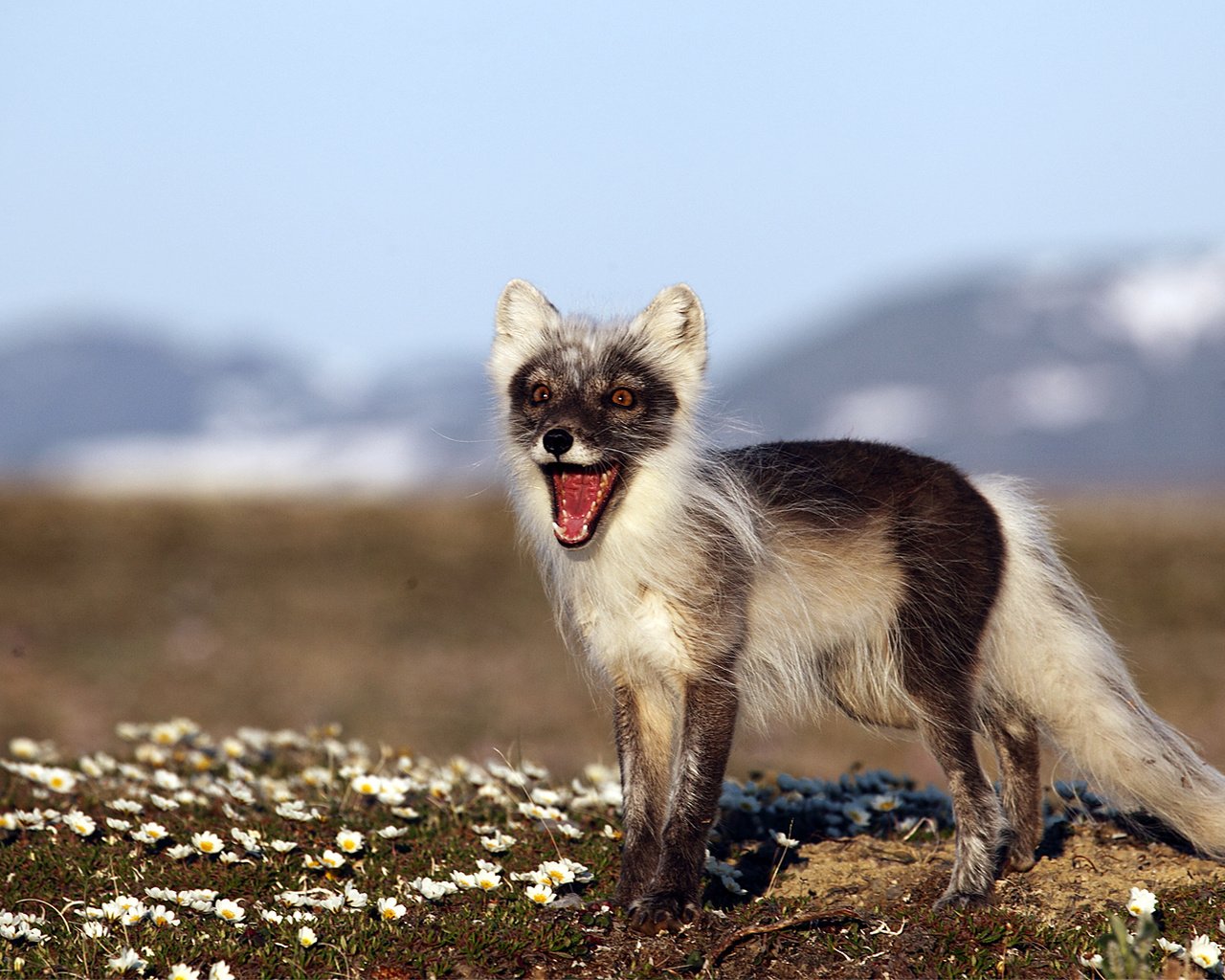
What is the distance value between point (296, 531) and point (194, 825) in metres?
23.9

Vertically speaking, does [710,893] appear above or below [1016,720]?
below

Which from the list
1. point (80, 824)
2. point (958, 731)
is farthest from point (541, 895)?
point (80, 824)

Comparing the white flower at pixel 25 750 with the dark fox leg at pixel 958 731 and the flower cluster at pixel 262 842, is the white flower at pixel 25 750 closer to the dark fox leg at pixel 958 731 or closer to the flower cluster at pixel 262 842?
the flower cluster at pixel 262 842

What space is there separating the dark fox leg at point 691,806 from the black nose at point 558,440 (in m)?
1.42

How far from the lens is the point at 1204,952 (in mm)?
6070

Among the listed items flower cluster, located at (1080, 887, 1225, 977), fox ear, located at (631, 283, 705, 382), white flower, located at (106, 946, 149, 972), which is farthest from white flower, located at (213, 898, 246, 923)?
flower cluster, located at (1080, 887, 1225, 977)

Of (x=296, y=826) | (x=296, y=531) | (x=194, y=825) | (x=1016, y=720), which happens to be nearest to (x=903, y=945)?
(x=1016, y=720)

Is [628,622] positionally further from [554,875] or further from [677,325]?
[677,325]

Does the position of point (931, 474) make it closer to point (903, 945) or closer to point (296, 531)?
point (903, 945)

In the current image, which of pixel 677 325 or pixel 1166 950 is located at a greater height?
pixel 677 325

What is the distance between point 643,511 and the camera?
6.86 m

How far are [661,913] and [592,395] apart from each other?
8.66 feet

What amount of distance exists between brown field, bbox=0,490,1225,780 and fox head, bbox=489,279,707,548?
8340 mm

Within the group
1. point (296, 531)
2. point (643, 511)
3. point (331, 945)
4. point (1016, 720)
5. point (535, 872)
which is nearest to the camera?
point (331, 945)
